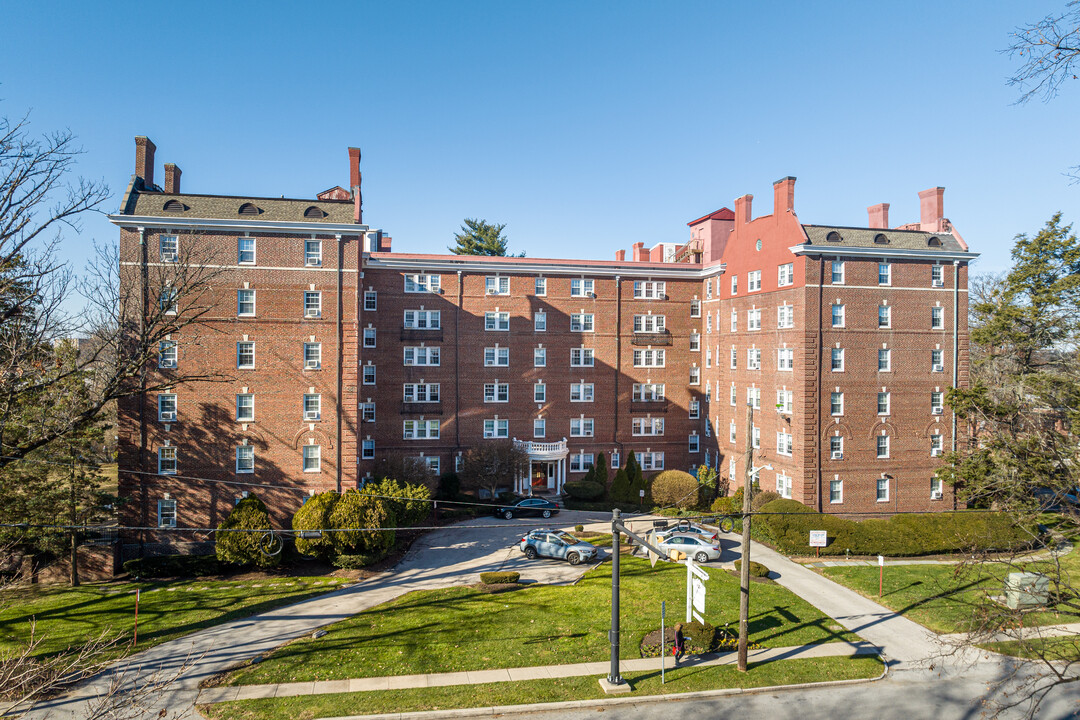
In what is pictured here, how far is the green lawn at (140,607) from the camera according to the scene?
2145cm

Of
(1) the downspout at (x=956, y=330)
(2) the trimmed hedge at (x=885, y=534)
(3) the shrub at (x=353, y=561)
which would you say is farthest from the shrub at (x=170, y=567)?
(1) the downspout at (x=956, y=330)

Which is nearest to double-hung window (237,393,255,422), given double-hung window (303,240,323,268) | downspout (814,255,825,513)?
double-hung window (303,240,323,268)

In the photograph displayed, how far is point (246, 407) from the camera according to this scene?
104 feet

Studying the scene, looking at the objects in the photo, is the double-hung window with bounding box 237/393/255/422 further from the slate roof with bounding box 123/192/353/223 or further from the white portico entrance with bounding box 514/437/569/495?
the white portico entrance with bounding box 514/437/569/495

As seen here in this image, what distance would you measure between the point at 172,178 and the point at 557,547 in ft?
96.6

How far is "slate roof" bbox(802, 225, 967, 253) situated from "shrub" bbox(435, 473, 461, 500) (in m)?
27.7

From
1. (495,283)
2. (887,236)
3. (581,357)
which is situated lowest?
(581,357)

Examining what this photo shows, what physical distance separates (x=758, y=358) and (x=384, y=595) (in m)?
27.4

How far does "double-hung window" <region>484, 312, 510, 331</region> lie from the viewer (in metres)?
45.0

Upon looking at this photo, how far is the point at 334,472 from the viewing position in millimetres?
31984

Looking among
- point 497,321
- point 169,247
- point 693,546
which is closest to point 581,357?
point 497,321

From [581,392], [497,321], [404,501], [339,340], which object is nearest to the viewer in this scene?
[339,340]

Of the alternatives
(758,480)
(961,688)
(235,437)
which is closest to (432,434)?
(235,437)

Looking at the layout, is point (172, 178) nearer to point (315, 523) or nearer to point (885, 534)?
point (315, 523)
